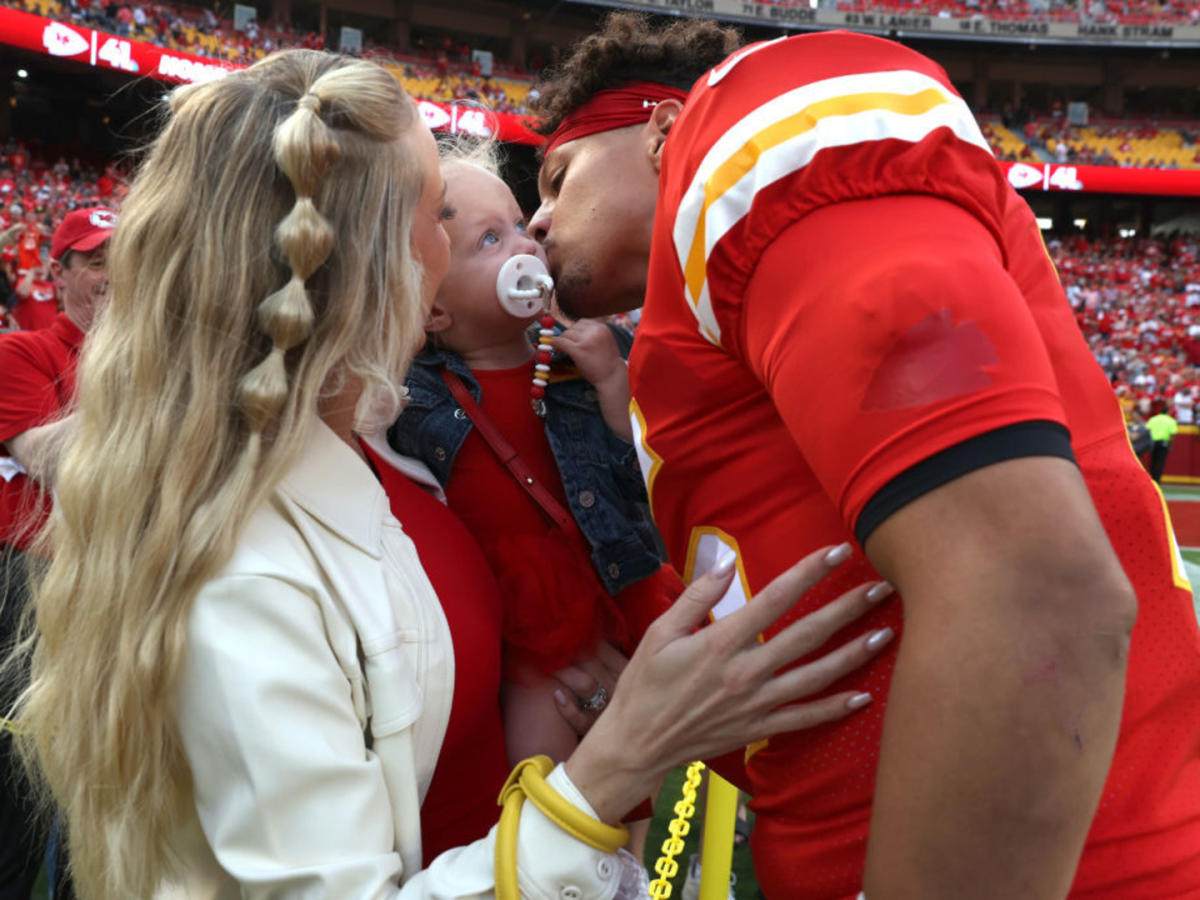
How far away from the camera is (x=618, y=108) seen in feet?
6.55

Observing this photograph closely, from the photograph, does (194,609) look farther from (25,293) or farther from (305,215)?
(25,293)

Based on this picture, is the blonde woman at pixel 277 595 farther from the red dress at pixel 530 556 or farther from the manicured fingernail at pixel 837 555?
the red dress at pixel 530 556

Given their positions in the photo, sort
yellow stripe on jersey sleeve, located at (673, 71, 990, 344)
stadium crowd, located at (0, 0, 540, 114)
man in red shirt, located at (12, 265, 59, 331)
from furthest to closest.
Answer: stadium crowd, located at (0, 0, 540, 114)
man in red shirt, located at (12, 265, 59, 331)
yellow stripe on jersey sleeve, located at (673, 71, 990, 344)

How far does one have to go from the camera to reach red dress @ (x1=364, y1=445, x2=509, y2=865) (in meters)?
1.46

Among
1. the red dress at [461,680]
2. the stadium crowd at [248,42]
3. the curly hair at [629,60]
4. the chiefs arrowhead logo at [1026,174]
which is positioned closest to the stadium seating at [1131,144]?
the chiefs arrowhead logo at [1026,174]

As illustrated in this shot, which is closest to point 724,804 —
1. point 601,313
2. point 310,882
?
point 601,313

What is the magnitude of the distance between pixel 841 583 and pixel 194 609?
0.70 m

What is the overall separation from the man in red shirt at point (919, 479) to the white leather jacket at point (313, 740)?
0.33 meters

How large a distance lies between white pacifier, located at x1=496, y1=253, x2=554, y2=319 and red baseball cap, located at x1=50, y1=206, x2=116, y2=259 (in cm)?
193

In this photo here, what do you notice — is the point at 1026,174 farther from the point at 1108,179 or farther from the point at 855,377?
the point at 855,377

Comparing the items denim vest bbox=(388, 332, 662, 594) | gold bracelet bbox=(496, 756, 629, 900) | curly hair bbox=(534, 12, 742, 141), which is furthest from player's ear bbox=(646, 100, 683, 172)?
gold bracelet bbox=(496, 756, 629, 900)

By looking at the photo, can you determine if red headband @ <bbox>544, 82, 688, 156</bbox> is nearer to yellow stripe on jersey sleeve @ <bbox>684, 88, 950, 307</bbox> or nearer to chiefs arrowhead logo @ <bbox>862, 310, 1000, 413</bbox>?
yellow stripe on jersey sleeve @ <bbox>684, 88, 950, 307</bbox>

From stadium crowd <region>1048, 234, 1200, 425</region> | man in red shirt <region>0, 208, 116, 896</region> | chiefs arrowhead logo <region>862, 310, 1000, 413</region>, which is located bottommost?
stadium crowd <region>1048, 234, 1200, 425</region>

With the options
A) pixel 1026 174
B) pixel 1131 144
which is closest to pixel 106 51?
pixel 1026 174
